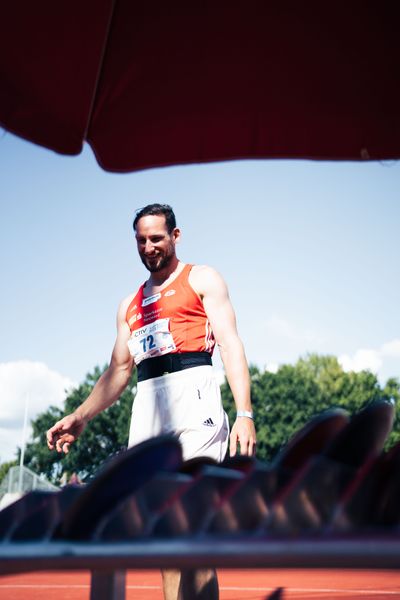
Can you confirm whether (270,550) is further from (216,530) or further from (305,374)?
(305,374)

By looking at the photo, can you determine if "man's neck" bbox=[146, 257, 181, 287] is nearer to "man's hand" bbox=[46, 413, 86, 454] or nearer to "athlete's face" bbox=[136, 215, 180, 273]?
"athlete's face" bbox=[136, 215, 180, 273]

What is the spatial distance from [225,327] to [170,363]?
0.33 m

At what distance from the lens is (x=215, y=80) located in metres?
2.31

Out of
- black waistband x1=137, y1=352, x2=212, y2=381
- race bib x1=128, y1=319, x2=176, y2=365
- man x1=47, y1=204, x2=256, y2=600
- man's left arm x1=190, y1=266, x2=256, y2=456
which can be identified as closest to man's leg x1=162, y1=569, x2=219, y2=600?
man x1=47, y1=204, x2=256, y2=600

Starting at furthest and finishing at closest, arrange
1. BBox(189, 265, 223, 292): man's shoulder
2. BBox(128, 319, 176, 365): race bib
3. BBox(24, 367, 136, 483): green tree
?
BBox(24, 367, 136, 483): green tree
BBox(189, 265, 223, 292): man's shoulder
BBox(128, 319, 176, 365): race bib

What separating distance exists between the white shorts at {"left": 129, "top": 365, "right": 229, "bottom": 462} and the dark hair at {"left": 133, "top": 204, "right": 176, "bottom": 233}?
817 millimetres

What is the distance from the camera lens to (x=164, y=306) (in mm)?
3305

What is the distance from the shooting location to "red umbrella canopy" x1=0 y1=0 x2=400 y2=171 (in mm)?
2207

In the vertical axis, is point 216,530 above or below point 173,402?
below

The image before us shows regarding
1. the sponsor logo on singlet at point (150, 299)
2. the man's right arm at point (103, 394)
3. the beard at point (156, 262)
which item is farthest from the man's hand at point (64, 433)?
the beard at point (156, 262)

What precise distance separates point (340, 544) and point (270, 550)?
0.21 ft

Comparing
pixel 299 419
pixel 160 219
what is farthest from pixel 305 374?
pixel 160 219

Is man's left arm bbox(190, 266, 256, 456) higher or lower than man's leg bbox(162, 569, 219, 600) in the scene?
higher

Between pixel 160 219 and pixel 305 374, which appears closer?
pixel 160 219
